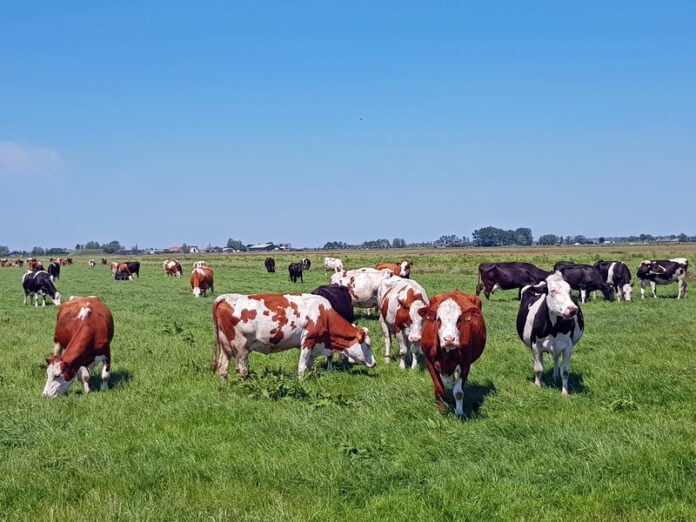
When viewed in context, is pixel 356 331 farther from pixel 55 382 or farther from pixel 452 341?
pixel 55 382

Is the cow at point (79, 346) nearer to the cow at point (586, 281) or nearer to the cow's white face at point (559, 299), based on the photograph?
the cow's white face at point (559, 299)

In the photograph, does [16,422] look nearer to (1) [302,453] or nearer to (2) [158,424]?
(2) [158,424]

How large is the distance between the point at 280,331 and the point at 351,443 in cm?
449

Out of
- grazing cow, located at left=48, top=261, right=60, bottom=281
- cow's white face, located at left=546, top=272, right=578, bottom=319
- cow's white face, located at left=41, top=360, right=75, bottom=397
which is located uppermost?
cow's white face, located at left=546, top=272, right=578, bottom=319

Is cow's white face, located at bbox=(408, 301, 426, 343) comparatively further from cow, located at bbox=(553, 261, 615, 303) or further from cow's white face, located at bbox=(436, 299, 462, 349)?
cow, located at bbox=(553, 261, 615, 303)

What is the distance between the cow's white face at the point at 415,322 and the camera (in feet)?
40.5

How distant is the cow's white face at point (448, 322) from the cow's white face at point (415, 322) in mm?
2781

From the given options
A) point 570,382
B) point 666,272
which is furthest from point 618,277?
point 570,382

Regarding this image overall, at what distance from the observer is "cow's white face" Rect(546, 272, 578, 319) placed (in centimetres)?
1046

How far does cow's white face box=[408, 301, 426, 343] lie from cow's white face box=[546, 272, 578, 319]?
104 inches

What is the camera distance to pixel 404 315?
43.3 feet

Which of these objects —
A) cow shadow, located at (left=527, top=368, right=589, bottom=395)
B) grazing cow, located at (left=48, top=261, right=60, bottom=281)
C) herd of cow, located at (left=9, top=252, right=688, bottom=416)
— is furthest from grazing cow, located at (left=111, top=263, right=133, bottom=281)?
cow shadow, located at (left=527, top=368, right=589, bottom=395)

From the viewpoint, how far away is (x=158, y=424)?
9016 millimetres

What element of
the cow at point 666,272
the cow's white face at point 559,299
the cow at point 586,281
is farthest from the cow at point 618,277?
the cow's white face at point 559,299
